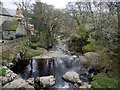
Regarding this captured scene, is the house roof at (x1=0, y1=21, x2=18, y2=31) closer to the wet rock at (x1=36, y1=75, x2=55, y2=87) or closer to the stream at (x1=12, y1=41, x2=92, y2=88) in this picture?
the stream at (x1=12, y1=41, x2=92, y2=88)

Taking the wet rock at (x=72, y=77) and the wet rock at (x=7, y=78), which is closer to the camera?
the wet rock at (x=7, y=78)

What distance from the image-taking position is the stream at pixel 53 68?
16455 millimetres

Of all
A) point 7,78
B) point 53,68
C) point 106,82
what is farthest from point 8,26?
point 106,82

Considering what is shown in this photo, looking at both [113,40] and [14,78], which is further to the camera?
[14,78]

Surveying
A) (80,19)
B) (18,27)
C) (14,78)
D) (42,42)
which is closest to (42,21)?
(42,42)

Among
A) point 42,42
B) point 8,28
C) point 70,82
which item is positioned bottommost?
point 70,82

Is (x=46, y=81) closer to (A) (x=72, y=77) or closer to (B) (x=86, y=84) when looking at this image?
(A) (x=72, y=77)

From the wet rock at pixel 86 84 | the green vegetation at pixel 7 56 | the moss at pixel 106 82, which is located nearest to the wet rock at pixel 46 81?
the wet rock at pixel 86 84

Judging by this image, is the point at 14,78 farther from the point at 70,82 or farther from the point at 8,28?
the point at 8,28

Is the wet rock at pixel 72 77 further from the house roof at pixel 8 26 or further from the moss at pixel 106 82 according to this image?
the house roof at pixel 8 26

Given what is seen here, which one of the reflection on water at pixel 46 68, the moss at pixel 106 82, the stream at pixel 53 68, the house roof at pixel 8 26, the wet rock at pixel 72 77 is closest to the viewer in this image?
the moss at pixel 106 82

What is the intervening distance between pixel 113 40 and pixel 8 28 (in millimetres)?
23836

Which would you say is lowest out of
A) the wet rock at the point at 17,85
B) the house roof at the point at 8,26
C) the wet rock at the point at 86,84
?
the wet rock at the point at 86,84

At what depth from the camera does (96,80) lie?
Result: 579 inches
